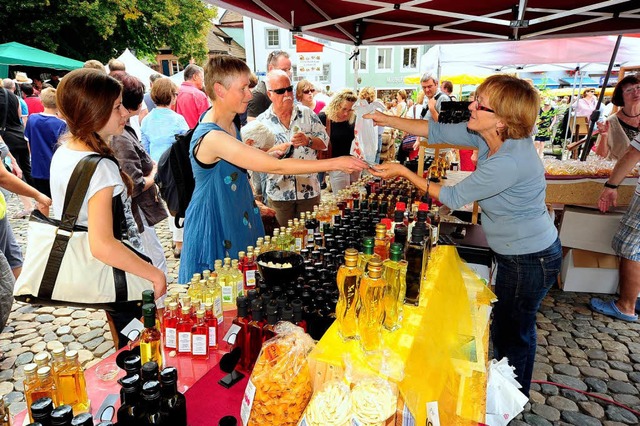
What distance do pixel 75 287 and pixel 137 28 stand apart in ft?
83.2

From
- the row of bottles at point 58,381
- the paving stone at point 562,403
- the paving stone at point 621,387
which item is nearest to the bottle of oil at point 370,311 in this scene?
the row of bottles at point 58,381

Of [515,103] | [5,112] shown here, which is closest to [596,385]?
[515,103]

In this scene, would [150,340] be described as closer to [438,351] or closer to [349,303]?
[349,303]

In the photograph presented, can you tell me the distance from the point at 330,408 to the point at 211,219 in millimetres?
1527

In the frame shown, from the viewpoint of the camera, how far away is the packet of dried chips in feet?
3.52

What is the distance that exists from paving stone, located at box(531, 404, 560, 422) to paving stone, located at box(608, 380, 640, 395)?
611 mm

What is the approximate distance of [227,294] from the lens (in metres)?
1.85

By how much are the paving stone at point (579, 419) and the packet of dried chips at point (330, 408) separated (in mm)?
2401

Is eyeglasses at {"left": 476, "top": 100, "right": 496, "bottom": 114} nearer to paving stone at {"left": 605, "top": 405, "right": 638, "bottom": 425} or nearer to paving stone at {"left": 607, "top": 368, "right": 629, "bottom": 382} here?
paving stone at {"left": 605, "top": 405, "right": 638, "bottom": 425}

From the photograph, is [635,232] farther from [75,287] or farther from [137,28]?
[137,28]

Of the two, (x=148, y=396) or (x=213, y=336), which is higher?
(x=148, y=396)

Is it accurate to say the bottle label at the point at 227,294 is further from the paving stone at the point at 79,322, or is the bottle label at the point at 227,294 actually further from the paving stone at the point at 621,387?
the paving stone at the point at 621,387

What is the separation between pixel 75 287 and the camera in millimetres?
1772

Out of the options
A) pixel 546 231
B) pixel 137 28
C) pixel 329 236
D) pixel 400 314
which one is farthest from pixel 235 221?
pixel 137 28
